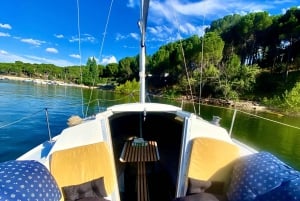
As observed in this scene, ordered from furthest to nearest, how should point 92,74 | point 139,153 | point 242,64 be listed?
point 242,64
point 92,74
point 139,153

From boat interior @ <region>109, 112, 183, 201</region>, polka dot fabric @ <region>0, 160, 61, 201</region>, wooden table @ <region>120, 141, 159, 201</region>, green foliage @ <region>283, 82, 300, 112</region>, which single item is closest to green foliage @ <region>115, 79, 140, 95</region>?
green foliage @ <region>283, 82, 300, 112</region>

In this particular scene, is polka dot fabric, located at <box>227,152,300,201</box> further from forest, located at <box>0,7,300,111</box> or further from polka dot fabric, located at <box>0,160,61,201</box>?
forest, located at <box>0,7,300,111</box>

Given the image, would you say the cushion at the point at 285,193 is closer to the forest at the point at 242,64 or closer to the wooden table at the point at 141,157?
the wooden table at the point at 141,157

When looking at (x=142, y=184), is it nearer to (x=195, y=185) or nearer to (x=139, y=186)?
(x=139, y=186)

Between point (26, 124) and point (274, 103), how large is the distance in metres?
25.3

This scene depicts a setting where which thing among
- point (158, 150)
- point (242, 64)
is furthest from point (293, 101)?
point (158, 150)

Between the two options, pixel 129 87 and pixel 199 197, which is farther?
pixel 129 87

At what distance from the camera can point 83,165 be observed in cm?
311

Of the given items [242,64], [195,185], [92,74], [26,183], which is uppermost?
[242,64]

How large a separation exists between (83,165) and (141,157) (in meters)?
1.94

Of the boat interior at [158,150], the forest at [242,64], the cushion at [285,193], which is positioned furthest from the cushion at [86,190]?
the forest at [242,64]

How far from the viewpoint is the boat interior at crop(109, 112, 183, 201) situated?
4820 mm

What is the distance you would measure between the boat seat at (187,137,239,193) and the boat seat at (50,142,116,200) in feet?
3.38

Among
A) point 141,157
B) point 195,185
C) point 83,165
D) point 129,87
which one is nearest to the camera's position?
point 83,165
